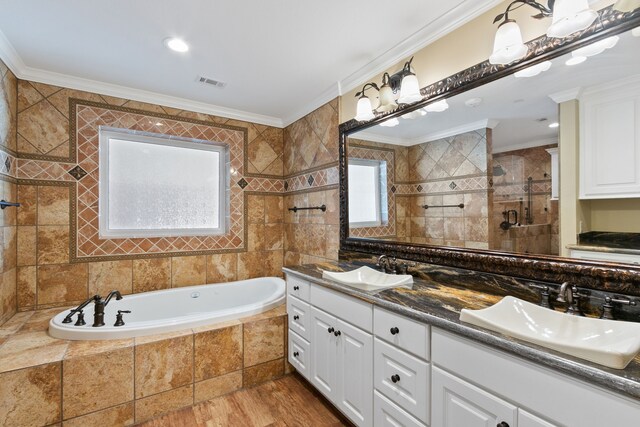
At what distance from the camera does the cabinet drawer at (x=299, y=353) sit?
2.11 metres

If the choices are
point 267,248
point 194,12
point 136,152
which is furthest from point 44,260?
point 194,12

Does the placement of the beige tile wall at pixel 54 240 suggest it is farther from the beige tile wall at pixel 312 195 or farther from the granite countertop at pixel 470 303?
the granite countertop at pixel 470 303

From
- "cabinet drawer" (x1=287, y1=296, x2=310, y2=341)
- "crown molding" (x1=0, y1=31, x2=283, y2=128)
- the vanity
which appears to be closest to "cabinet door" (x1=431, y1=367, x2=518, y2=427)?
the vanity

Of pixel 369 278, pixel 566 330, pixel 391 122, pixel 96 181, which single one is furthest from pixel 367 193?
pixel 96 181

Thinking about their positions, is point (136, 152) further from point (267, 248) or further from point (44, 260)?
point (267, 248)

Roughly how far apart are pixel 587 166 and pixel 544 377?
91cm

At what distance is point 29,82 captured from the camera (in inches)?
93.5

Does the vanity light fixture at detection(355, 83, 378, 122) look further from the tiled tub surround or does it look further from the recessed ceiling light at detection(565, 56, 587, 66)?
the tiled tub surround

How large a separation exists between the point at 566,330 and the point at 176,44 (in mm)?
2588

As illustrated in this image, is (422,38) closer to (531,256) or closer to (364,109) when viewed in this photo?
(364,109)

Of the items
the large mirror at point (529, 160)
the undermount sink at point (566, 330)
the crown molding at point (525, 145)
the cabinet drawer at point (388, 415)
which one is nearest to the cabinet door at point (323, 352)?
the cabinet drawer at point (388, 415)

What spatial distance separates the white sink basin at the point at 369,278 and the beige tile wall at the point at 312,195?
66cm

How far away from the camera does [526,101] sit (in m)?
1.45

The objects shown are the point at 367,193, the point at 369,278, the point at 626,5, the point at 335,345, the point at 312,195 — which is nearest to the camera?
the point at 626,5
